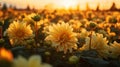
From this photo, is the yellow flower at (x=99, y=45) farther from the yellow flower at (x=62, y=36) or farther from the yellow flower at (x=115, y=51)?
the yellow flower at (x=62, y=36)

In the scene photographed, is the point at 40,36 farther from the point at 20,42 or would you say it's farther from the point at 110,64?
the point at 110,64

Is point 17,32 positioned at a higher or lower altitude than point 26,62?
lower

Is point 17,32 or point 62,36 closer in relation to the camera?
point 62,36

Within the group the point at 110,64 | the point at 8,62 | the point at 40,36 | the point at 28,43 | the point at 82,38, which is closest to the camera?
the point at 8,62

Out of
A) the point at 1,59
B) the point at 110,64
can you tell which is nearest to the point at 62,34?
the point at 110,64

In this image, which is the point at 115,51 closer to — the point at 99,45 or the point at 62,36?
the point at 99,45

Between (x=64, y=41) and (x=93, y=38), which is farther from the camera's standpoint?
(x=93, y=38)

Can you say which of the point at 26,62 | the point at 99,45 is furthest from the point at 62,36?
the point at 26,62

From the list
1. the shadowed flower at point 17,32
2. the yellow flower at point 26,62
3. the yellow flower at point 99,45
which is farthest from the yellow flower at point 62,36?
the yellow flower at point 26,62
